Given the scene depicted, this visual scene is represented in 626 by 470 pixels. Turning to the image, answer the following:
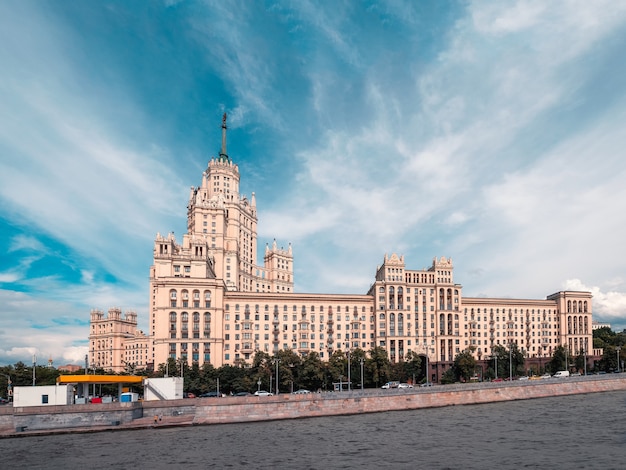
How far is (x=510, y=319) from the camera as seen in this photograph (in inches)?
7195

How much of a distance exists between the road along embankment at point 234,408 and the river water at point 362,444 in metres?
2.55

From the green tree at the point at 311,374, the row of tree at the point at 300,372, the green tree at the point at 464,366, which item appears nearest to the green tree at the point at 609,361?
the row of tree at the point at 300,372

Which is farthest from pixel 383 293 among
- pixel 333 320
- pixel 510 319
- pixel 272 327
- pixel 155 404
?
pixel 155 404

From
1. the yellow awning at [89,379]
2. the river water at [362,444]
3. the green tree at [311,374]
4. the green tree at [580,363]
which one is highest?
the yellow awning at [89,379]

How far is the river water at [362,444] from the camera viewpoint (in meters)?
47.7

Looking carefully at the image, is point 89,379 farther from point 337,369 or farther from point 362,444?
point 337,369

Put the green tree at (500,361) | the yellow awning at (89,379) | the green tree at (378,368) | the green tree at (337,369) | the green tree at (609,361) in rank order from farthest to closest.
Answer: the green tree at (609,361) → the green tree at (500,361) → the green tree at (378,368) → the green tree at (337,369) → the yellow awning at (89,379)

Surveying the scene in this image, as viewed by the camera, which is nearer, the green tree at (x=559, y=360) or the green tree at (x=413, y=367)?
the green tree at (x=413, y=367)

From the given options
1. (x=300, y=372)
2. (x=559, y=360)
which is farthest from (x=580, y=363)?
(x=300, y=372)

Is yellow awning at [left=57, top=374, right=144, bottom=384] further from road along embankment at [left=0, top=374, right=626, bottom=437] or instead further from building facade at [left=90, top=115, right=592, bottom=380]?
building facade at [left=90, top=115, right=592, bottom=380]

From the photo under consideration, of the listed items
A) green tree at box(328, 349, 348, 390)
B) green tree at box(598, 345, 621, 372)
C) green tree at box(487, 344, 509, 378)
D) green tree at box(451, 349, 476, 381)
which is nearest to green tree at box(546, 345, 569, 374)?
green tree at box(598, 345, 621, 372)

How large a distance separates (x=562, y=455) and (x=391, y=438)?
1816cm

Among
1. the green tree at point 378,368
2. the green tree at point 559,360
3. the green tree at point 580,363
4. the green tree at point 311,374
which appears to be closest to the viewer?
the green tree at point 311,374

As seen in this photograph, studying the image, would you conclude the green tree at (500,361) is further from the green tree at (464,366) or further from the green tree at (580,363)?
the green tree at (580,363)
